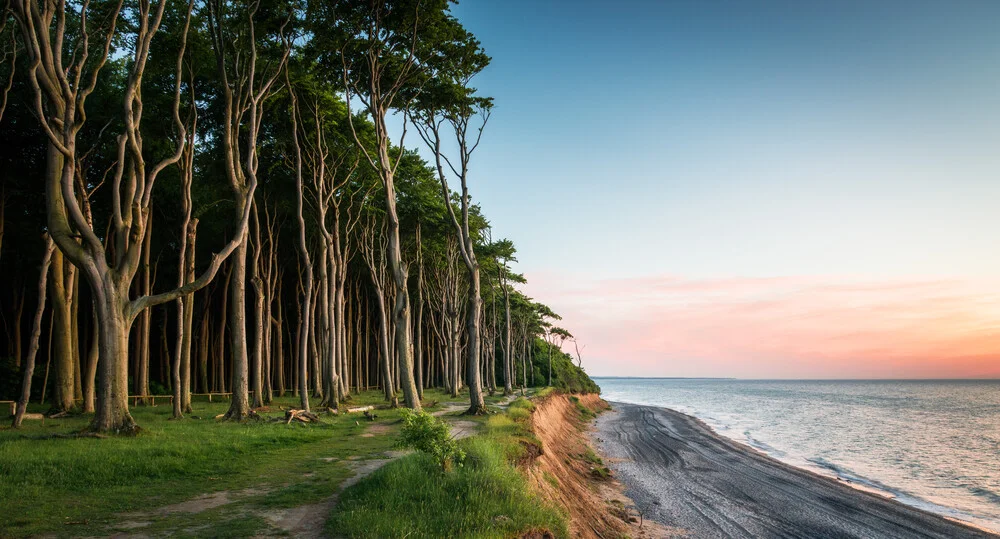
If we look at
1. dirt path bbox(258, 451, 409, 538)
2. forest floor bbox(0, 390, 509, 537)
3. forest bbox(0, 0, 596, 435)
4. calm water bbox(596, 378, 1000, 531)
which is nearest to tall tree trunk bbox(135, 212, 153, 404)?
forest bbox(0, 0, 596, 435)

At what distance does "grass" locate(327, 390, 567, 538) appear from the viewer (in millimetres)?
7395

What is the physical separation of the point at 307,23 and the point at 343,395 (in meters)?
17.4

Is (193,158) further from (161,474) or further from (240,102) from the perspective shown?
(161,474)

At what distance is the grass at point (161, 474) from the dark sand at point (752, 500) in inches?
381

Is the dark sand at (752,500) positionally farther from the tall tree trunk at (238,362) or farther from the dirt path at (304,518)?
the tall tree trunk at (238,362)

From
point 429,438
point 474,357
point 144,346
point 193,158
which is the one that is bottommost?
point 429,438

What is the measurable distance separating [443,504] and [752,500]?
15.1 meters

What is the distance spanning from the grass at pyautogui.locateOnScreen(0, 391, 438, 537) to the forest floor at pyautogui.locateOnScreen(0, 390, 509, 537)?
0.02 metres

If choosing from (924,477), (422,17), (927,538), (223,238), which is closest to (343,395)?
(223,238)

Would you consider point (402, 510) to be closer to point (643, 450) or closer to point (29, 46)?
point (29, 46)

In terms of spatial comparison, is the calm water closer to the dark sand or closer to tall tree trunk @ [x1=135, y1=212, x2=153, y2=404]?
the dark sand

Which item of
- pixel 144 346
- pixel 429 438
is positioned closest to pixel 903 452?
pixel 429 438

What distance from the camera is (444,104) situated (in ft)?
82.6

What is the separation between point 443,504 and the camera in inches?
328
